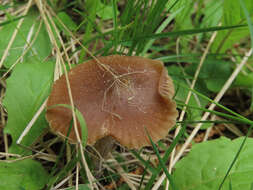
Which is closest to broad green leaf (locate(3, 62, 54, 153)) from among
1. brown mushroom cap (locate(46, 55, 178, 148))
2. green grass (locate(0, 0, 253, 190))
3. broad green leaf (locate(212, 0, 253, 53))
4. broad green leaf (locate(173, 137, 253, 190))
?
green grass (locate(0, 0, 253, 190))

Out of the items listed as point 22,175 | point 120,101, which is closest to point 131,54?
point 120,101

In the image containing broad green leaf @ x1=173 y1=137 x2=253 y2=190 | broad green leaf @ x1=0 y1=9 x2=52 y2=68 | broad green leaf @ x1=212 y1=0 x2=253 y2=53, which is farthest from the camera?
A: broad green leaf @ x1=212 y1=0 x2=253 y2=53

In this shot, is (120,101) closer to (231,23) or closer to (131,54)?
(131,54)

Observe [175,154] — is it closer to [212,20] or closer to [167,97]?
[167,97]

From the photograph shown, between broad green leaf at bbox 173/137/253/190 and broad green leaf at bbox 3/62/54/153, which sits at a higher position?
broad green leaf at bbox 3/62/54/153

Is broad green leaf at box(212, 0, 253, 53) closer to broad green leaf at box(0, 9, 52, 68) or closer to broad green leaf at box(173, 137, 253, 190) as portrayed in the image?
broad green leaf at box(173, 137, 253, 190)

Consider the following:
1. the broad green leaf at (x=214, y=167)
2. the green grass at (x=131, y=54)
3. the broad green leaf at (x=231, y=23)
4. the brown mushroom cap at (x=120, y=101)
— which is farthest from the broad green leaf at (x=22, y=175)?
the broad green leaf at (x=231, y=23)

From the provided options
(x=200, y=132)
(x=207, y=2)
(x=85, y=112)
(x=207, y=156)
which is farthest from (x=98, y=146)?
(x=207, y=2)

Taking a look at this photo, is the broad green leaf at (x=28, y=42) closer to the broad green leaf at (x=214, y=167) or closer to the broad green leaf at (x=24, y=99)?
the broad green leaf at (x=24, y=99)
